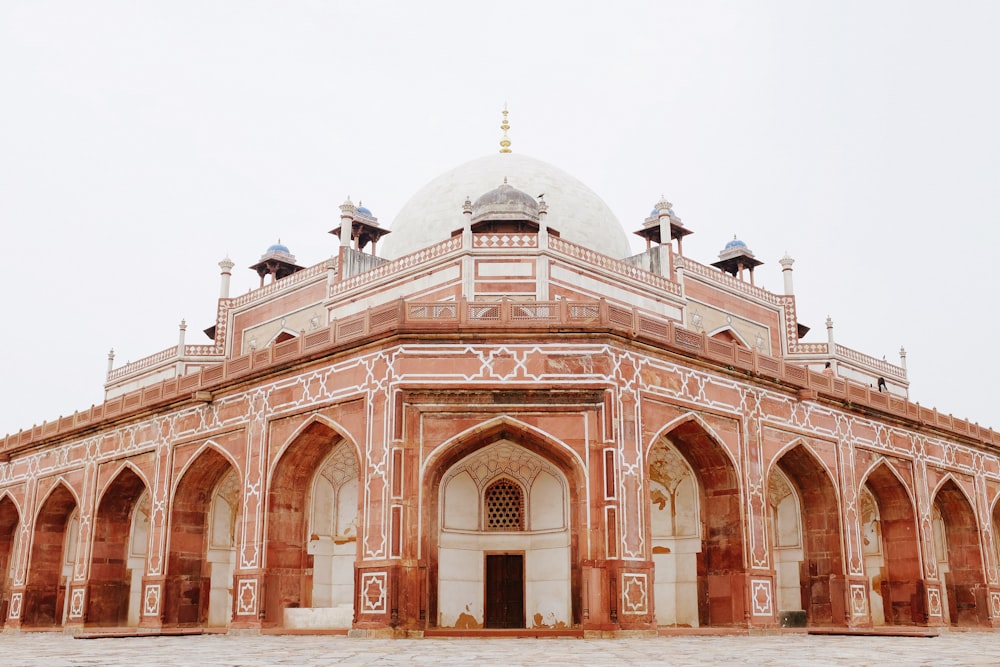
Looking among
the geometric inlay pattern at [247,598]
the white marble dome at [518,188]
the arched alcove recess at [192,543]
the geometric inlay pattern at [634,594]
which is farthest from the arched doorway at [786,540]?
the arched alcove recess at [192,543]

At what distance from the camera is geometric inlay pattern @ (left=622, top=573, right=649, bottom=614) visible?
15.8 m

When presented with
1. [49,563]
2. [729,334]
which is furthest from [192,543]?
[729,334]

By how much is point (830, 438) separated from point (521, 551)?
25.0 ft

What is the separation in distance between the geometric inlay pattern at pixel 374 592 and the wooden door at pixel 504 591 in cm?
258

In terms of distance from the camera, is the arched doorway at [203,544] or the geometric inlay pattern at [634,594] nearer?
the geometric inlay pattern at [634,594]

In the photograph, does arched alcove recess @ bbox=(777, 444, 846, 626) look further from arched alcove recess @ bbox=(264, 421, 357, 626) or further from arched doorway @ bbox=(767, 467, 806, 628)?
arched alcove recess @ bbox=(264, 421, 357, 626)

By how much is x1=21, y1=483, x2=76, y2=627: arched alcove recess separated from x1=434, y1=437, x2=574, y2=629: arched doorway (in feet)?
42.5

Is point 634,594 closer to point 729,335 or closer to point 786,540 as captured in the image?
point 786,540

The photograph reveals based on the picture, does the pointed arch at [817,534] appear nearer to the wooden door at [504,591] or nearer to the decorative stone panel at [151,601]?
the wooden door at [504,591]

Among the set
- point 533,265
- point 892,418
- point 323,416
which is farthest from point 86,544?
point 892,418

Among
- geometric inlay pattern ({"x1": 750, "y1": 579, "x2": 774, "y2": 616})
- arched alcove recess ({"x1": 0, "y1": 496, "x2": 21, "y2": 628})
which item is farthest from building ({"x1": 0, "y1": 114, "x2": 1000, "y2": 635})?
arched alcove recess ({"x1": 0, "y1": 496, "x2": 21, "y2": 628})

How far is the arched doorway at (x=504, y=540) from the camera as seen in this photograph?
17344 millimetres

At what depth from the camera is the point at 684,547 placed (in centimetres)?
1927

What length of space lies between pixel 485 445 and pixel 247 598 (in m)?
5.48
